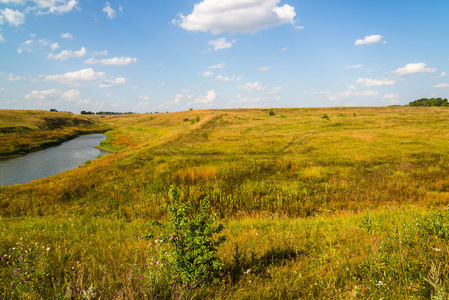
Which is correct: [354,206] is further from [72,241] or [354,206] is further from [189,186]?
[72,241]

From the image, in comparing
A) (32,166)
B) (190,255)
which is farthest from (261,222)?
(32,166)

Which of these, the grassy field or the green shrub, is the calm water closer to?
the grassy field

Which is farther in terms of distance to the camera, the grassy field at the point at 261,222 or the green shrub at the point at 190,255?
the green shrub at the point at 190,255

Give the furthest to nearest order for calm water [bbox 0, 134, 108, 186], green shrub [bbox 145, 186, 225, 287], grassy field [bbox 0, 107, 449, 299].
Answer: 1. calm water [bbox 0, 134, 108, 186]
2. green shrub [bbox 145, 186, 225, 287]
3. grassy field [bbox 0, 107, 449, 299]

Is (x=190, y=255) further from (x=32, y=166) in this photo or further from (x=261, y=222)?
(x=32, y=166)

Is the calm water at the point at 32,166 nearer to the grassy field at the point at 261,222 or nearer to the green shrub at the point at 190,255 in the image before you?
the grassy field at the point at 261,222

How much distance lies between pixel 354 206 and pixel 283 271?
8.16m

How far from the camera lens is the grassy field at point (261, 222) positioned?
3.83 meters

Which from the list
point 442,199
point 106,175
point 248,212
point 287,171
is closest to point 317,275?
point 248,212

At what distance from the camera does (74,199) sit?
1368cm

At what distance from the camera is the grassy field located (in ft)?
12.6

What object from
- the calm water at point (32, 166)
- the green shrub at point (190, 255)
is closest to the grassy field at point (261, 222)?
the green shrub at point (190, 255)

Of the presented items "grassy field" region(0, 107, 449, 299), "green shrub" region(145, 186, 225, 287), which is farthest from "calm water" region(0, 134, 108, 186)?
"green shrub" region(145, 186, 225, 287)

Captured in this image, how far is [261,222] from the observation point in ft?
27.9
